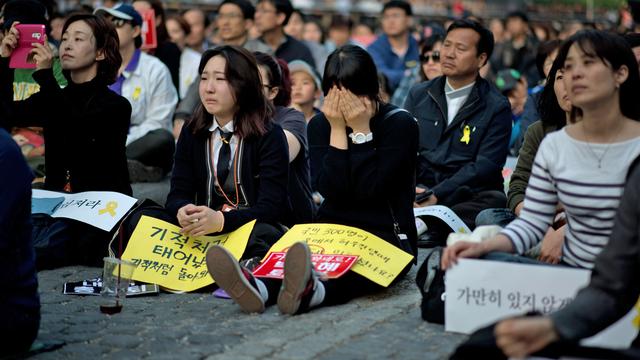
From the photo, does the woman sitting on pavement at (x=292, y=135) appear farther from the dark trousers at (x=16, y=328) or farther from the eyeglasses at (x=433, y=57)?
the eyeglasses at (x=433, y=57)

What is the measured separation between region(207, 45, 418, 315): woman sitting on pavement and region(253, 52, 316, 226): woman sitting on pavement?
34.2 inches

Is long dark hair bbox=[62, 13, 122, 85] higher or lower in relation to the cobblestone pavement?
higher

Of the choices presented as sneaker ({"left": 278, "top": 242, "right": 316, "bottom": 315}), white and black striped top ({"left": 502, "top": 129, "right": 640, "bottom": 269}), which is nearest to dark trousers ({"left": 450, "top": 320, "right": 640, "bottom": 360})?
white and black striped top ({"left": 502, "top": 129, "right": 640, "bottom": 269})

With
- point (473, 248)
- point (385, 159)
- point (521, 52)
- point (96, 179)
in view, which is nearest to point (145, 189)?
point (96, 179)

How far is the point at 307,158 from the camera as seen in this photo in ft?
24.1

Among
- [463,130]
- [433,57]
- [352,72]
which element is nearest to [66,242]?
[352,72]

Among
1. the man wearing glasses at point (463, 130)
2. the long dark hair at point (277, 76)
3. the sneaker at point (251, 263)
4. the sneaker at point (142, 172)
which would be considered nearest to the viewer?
the sneaker at point (251, 263)

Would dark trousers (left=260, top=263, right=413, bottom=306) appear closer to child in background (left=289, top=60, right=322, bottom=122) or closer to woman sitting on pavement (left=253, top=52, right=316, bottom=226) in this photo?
woman sitting on pavement (left=253, top=52, right=316, bottom=226)

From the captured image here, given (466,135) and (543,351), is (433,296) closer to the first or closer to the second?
(543,351)

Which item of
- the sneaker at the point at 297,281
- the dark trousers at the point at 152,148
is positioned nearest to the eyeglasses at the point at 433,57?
the dark trousers at the point at 152,148

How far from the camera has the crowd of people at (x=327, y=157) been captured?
452 cm

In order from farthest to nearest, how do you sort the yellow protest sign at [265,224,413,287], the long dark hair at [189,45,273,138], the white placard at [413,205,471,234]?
the white placard at [413,205,471,234] < the long dark hair at [189,45,273,138] < the yellow protest sign at [265,224,413,287]

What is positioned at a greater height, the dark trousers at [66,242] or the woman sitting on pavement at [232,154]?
the woman sitting on pavement at [232,154]

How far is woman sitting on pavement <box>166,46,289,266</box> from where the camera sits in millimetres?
6375
